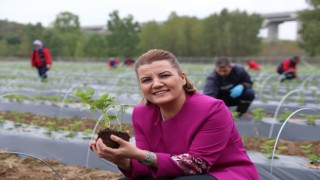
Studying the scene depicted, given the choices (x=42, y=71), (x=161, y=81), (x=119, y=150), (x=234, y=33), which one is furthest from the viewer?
(x=234, y=33)

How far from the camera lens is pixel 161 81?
198 centimetres

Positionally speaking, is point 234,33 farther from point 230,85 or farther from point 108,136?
point 108,136

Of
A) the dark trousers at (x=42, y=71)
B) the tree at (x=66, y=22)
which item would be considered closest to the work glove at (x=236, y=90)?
the dark trousers at (x=42, y=71)

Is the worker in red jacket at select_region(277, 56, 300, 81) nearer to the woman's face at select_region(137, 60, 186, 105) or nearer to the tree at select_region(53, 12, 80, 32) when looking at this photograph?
the woman's face at select_region(137, 60, 186, 105)

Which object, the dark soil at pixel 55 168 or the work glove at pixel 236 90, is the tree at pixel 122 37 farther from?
the dark soil at pixel 55 168

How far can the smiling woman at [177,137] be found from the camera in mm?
1945

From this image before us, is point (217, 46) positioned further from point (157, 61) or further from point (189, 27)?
point (157, 61)

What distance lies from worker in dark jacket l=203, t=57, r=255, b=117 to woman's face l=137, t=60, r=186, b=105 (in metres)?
3.14

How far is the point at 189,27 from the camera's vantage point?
157 ft

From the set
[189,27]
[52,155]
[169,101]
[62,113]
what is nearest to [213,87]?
[52,155]

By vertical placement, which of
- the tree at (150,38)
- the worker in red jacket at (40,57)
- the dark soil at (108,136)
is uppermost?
the dark soil at (108,136)

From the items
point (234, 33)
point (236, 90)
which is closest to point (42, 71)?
point (236, 90)

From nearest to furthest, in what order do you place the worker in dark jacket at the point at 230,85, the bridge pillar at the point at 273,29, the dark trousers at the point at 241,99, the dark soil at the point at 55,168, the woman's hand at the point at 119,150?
the woman's hand at the point at 119,150 < the dark soil at the point at 55,168 < the worker in dark jacket at the point at 230,85 < the dark trousers at the point at 241,99 < the bridge pillar at the point at 273,29

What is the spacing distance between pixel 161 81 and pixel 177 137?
1.00 feet
